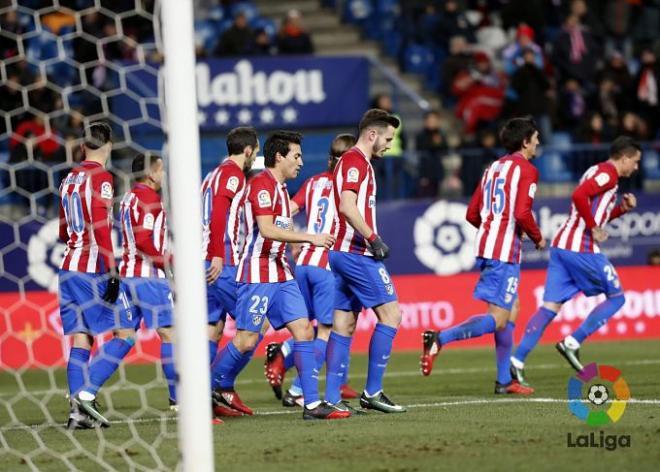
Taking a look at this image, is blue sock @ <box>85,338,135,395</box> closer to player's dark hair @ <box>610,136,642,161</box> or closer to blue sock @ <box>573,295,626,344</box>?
blue sock @ <box>573,295,626,344</box>

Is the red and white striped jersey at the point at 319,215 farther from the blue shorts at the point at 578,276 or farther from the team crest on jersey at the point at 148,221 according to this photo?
the blue shorts at the point at 578,276

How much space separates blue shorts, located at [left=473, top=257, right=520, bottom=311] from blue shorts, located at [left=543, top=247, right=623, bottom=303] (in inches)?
43.5

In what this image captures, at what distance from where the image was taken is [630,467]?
20.1ft

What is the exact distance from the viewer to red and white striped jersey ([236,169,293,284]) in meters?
8.48

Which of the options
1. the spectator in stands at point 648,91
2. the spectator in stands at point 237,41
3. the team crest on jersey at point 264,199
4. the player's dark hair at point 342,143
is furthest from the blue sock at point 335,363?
the spectator in stands at point 648,91

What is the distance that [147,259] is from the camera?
938cm

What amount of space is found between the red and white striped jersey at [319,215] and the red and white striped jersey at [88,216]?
5.44 ft

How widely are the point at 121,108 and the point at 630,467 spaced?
12388mm

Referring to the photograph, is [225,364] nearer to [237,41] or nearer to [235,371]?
[235,371]

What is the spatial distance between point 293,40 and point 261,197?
10.8 m

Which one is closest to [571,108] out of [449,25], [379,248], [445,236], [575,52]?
[575,52]

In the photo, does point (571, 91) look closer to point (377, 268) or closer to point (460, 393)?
point (460, 393)

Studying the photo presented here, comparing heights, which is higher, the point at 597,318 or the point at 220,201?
the point at 220,201

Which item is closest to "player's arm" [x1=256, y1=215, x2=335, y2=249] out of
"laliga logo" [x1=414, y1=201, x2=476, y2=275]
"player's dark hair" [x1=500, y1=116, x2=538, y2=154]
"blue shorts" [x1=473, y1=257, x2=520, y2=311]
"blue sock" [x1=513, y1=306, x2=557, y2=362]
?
"blue shorts" [x1=473, y1=257, x2=520, y2=311]
